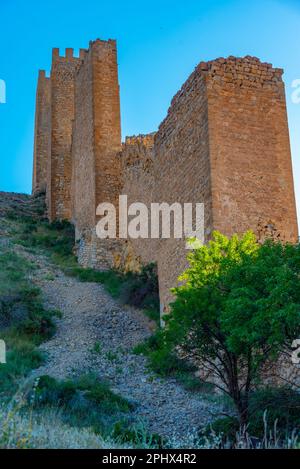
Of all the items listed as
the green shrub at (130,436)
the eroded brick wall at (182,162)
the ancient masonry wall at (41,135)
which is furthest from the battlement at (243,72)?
the ancient masonry wall at (41,135)

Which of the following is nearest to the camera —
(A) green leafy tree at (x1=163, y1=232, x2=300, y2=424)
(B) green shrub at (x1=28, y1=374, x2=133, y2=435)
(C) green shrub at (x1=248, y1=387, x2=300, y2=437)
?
(A) green leafy tree at (x1=163, y1=232, x2=300, y2=424)

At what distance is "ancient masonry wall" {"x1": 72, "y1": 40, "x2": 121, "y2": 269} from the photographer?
23344 millimetres

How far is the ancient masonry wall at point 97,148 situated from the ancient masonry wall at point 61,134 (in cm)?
425

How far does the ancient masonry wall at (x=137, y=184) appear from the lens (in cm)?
2022

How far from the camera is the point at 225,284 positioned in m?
10.5

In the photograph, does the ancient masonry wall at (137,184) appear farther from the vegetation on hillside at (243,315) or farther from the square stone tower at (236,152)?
the vegetation on hillside at (243,315)

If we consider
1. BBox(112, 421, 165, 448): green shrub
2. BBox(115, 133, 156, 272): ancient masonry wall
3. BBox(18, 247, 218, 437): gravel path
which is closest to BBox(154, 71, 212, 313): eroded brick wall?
BBox(18, 247, 218, 437): gravel path

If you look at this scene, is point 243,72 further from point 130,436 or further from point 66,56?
point 66,56

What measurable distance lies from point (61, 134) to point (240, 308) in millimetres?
24205

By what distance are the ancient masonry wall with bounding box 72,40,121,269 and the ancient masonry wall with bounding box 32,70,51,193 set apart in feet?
41.4

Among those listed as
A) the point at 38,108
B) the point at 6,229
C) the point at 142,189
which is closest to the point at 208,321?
the point at 142,189

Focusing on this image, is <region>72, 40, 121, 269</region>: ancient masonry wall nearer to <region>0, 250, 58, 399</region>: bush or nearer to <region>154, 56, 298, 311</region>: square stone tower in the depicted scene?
<region>0, 250, 58, 399</region>: bush

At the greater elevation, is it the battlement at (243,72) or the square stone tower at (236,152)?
the battlement at (243,72)

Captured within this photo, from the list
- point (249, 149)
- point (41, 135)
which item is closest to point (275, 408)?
point (249, 149)
